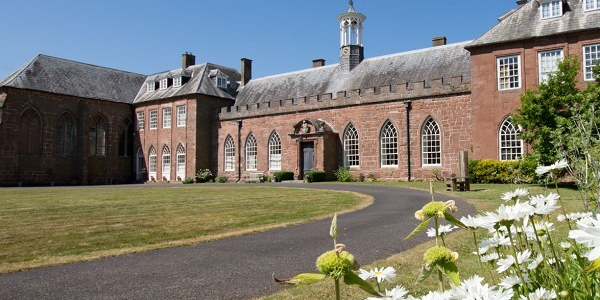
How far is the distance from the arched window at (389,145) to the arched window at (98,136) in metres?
26.4

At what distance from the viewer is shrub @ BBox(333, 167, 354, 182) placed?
3106cm

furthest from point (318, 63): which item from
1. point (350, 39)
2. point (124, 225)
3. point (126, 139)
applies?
point (124, 225)

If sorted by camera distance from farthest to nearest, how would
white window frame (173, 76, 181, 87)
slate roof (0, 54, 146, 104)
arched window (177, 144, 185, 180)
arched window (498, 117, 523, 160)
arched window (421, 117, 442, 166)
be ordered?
white window frame (173, 76, 181, 87)
arched window (177, 144, 185, 180)
slate roof (0, 54, 146, 104)
arched window (421, 117, 442, 166)
arched window (498, 117, 523, 160)

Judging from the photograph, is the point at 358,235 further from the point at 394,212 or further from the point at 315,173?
the point at 315,173

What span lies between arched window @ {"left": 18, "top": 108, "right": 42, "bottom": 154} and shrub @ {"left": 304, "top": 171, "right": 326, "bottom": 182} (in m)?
23.2

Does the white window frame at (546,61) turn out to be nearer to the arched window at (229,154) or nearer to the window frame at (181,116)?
the arched window at (229,154)

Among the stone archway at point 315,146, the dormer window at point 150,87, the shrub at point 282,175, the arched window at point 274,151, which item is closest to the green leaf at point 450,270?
the stone archway at point 315,146

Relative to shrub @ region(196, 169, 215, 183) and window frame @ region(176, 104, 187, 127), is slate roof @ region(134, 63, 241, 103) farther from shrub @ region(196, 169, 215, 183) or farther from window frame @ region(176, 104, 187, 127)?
shrub @ region(196, 169, 215, 183)

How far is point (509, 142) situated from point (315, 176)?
12.1 m

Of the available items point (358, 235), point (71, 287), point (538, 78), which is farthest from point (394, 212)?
point (538, 78)

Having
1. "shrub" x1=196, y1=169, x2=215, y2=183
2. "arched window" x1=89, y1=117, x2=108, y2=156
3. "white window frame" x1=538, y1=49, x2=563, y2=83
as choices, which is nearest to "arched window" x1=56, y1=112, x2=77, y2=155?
"arched window" x1=89, y1=117, x2=108, y2=156

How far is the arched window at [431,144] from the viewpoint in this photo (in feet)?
92.0

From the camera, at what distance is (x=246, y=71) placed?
43344 millimetres

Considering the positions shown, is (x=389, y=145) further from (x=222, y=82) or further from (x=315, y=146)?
(x=222, y=82)
